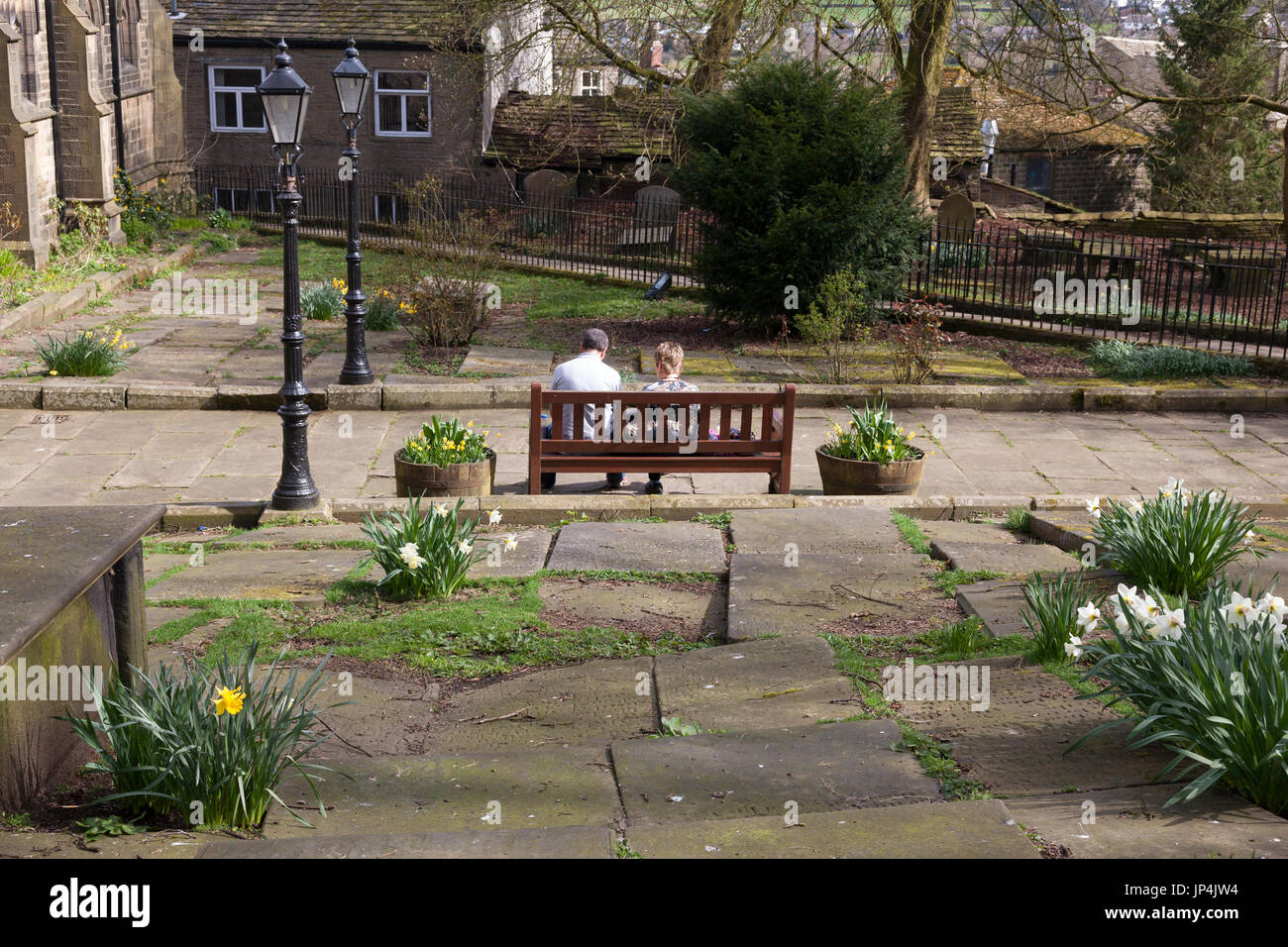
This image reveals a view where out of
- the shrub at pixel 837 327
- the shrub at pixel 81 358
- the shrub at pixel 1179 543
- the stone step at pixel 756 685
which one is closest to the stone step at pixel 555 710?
the stone step at pixel 756 685

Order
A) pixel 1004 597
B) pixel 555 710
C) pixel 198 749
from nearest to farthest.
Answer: pixel 198 749 < pixel 555 710 < pixel 1004 597

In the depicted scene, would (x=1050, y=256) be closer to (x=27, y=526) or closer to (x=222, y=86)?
(x=27, y=526)

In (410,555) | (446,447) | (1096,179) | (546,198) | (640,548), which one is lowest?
(640,548)

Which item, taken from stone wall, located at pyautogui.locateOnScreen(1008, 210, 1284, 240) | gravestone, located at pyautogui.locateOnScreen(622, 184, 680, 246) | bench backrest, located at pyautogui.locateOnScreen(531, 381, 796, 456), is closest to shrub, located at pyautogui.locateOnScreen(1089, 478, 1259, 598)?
bench backrest, located at pyautogui.locateOnScreen(531, 381, 796, 456)

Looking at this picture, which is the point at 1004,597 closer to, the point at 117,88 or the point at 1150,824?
the point at 1150,824

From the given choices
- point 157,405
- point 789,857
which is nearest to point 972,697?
point 789,857

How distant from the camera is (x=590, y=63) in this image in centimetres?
2180

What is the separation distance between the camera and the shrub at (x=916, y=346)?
1340 cm

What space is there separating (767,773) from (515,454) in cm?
713

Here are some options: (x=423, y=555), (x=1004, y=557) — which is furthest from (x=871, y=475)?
(x=423, y=555)

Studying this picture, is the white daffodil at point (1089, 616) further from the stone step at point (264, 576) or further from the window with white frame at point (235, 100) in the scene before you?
the window with white frame at point (235, 100)

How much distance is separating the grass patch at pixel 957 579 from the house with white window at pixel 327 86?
25532 millimetres

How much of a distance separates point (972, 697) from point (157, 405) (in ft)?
32.1

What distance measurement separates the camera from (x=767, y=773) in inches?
174
